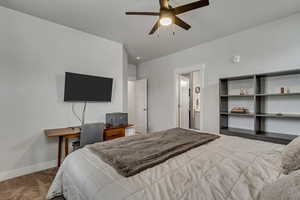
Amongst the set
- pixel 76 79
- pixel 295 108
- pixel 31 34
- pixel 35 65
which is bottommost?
pixel 295 108

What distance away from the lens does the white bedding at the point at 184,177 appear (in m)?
0.79

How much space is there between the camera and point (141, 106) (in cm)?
518

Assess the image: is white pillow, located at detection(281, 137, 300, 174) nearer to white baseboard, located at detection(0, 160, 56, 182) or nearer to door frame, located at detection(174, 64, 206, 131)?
door frame, located at detection(174, 64, 206, 131)

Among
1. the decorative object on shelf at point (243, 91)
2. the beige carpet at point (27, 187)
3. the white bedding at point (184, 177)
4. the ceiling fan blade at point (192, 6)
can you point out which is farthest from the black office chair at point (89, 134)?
the decorative object on shelf at point (243, 91)

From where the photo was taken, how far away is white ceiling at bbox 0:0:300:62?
212 cm

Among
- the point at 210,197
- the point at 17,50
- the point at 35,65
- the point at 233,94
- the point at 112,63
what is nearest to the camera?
the point at 210,197

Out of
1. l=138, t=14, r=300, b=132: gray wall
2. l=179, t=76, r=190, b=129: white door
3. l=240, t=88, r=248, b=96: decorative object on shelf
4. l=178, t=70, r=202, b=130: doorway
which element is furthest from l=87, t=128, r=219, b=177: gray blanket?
l=178, t=70, r=202, b=130: doorway

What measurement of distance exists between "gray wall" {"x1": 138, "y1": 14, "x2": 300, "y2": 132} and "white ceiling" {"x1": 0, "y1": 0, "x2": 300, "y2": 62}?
23 centimetres

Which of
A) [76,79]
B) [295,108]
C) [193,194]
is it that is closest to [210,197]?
[193,194]

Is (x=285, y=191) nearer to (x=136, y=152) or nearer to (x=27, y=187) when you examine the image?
(x=136, y=152)

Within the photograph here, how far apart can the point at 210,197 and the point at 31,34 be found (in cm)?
336

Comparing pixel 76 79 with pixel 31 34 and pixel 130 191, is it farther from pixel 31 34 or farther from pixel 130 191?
pixel 130 191

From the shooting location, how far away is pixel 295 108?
2359 millimetres

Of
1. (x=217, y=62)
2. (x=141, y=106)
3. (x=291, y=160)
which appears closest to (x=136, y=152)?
(x=291, y=160)
